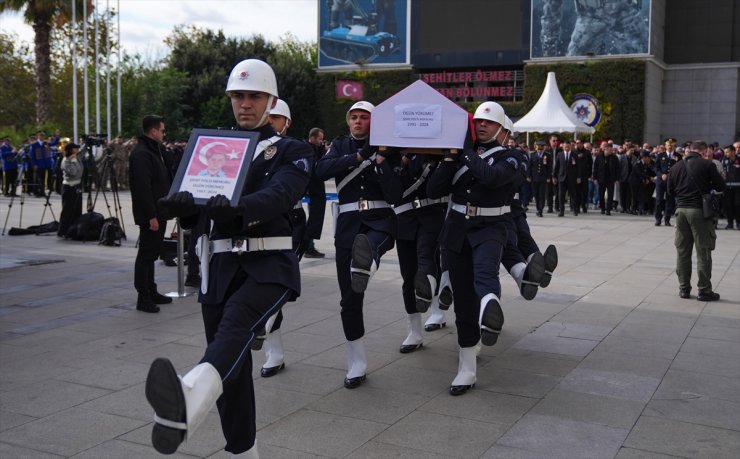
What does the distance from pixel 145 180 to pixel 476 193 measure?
428cm

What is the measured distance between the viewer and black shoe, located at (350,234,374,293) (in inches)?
225

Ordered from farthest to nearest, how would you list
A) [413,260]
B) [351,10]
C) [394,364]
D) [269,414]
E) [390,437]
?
[351,10]
[413,260]
[394,364]
[269,414]
[390,437]

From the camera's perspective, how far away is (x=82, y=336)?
7.34 m

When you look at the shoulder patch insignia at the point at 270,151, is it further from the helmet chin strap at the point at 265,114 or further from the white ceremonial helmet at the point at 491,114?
the white ceremonial helmet at the point at 491,114

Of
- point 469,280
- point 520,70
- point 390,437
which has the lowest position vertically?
point 390,437

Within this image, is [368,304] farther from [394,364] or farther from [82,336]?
[82,336]

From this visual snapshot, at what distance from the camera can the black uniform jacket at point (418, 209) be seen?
261 inches

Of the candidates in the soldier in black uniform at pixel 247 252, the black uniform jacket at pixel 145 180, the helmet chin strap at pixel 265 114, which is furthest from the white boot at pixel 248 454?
the black uniform jacket at pixel 145 180

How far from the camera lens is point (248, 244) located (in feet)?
12.5

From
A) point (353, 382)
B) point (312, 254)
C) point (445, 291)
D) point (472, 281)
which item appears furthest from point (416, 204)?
point (312, 254)

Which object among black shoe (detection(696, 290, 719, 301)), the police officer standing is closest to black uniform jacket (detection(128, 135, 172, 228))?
the police officer standing

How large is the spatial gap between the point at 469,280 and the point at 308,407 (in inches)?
62.1

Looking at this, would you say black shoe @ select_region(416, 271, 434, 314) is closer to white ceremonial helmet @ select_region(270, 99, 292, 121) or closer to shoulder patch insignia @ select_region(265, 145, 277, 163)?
white ceremonial helmet @ select_region(270, 99, 292, 121)

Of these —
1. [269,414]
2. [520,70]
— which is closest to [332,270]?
[269,414]
